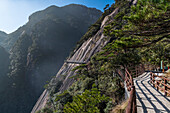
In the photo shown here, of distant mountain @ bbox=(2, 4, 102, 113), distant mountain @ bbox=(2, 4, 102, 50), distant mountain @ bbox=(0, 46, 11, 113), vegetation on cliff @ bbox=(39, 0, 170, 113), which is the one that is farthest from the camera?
distant mountain @ bbox=(2, 4, 102, 50)

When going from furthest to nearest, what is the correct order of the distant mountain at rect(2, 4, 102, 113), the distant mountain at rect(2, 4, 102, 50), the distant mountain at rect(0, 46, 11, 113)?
the distant mountain at rect(2, 4, 102, 50) → the distant mountain at rect(2, 4, 102, 113) → the distant mountain at rect(0, 46, 11, 113)

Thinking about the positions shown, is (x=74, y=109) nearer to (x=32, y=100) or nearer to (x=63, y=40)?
(x=32, y=100)

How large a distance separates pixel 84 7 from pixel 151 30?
97.7 metres

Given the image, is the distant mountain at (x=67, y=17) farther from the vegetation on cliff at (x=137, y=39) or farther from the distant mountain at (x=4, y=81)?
the vegetation on cliff at (x=137, y=39)

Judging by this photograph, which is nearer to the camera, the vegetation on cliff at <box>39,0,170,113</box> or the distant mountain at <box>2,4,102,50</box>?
the vegetation on cliff at <box>39,0,170,113</box>

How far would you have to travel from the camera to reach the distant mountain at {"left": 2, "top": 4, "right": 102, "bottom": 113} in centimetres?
5016

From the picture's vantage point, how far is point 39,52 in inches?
2330

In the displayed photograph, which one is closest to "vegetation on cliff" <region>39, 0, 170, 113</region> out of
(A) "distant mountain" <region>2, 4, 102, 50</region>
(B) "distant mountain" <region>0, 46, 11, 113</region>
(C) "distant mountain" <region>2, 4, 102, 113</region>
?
(C) "distant mountain" <region>2, 4, 102, 113</region>

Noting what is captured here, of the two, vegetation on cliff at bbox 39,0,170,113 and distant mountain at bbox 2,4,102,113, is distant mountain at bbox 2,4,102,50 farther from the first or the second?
vegetation on cliff at bbox 39,0,170,113

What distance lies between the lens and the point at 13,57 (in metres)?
61.8

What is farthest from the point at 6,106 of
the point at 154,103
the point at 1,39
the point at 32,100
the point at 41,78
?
the point at 1,39

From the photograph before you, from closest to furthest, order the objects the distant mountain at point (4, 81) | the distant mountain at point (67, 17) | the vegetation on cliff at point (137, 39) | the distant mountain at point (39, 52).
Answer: the vegetation on cliff at point (137, 39) → the distant mountain at point (4, 81) → the distant mountain at point (39, 52) → the distant mountain at point (67, 17)

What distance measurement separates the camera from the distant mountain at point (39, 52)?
165 ft

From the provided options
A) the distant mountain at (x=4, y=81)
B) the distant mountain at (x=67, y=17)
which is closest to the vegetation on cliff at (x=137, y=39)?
the distant mountain at (x=4, y=81)
